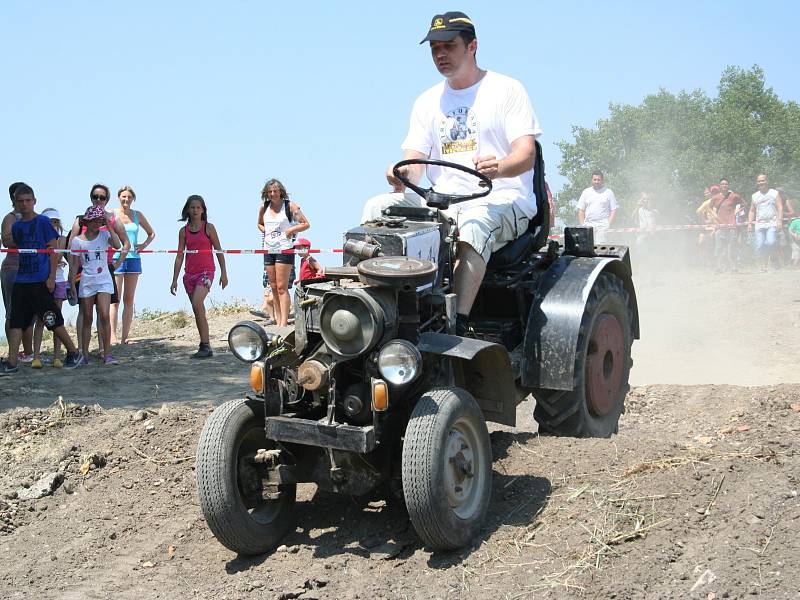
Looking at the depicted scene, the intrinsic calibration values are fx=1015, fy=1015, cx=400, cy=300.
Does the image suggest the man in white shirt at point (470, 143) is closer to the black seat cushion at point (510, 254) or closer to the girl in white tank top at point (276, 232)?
the black seat cushion at point (510, 254)

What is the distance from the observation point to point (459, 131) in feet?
20.4

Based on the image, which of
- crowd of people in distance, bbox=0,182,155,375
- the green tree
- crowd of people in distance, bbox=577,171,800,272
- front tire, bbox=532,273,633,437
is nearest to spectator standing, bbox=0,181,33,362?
crowd of people in distance, bbox=0,182,155,375

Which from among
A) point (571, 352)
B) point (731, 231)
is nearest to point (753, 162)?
point (731, 231)

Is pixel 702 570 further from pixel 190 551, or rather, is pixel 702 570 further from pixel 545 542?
pixel 190 551

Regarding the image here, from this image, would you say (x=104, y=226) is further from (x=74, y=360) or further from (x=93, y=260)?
(x=74, y=360)

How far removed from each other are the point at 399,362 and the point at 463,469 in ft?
2.13

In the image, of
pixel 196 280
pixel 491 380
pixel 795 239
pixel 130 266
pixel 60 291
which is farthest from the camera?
pixel 795 239

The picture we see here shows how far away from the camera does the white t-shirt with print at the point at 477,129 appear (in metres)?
6.03

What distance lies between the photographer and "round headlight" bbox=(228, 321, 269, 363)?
198 inches

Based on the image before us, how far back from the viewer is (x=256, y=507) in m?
5.14

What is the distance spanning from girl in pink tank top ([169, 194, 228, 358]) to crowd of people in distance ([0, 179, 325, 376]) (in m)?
0.01

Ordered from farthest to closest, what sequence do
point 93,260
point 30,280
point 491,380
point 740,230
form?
point 740,230 < point 93,260 < point 30,280 < point 491,380

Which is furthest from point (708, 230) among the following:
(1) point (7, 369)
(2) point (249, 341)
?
(2) point (249, 341)

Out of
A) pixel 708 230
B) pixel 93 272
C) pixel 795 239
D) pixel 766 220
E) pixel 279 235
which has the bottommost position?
pixel 93 272
